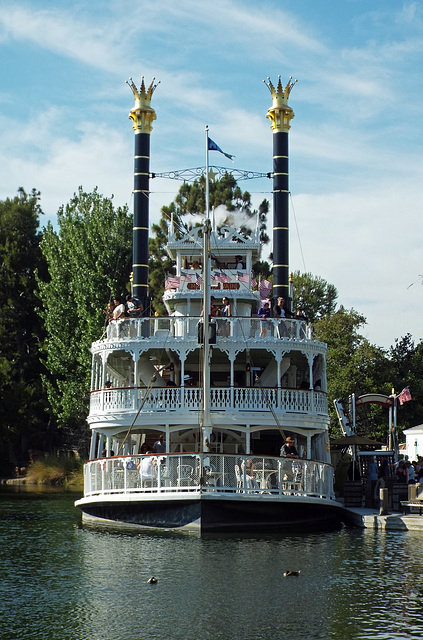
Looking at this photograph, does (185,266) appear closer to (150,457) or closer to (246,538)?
(150,457)

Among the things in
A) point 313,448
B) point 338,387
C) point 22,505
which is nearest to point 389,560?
point 313,448

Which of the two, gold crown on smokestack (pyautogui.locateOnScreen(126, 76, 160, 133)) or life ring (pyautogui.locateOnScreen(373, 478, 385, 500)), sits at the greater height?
gold crown on smokestack (pyautogui.locateOnScreen(126, 76, 160, 133))

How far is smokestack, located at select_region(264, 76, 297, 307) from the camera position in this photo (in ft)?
116

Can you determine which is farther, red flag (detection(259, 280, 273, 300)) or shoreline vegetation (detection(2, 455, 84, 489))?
shoreline vegetation (detection(2, 455, 84, 489))

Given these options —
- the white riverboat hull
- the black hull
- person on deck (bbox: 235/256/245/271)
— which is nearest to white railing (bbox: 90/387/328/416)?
the white riverboat hull

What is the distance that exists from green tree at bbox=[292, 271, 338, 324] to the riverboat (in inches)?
1431

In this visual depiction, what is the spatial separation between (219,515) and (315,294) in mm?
47680

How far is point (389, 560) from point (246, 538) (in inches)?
183

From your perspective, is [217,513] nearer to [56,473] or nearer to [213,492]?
[213,492]

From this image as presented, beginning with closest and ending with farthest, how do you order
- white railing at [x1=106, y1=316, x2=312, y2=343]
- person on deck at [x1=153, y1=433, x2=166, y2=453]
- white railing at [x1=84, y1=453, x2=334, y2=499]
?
1. white railing at [x1=84, y1=453, x2=334, y2=499]
2. person on deck at [x1=153, y1=433, x2=166, y2=453]
3. white railing at [x1=106, y1=316, x2=312, y2=343]

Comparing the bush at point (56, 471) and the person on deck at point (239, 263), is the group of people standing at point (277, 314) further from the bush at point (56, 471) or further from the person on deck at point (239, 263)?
the bush at point (56, 471)

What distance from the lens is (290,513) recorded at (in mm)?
25766

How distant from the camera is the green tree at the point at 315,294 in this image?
227 ft

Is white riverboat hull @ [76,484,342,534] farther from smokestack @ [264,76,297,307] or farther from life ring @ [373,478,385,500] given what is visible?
smokestack @ [264,76,297,307]
